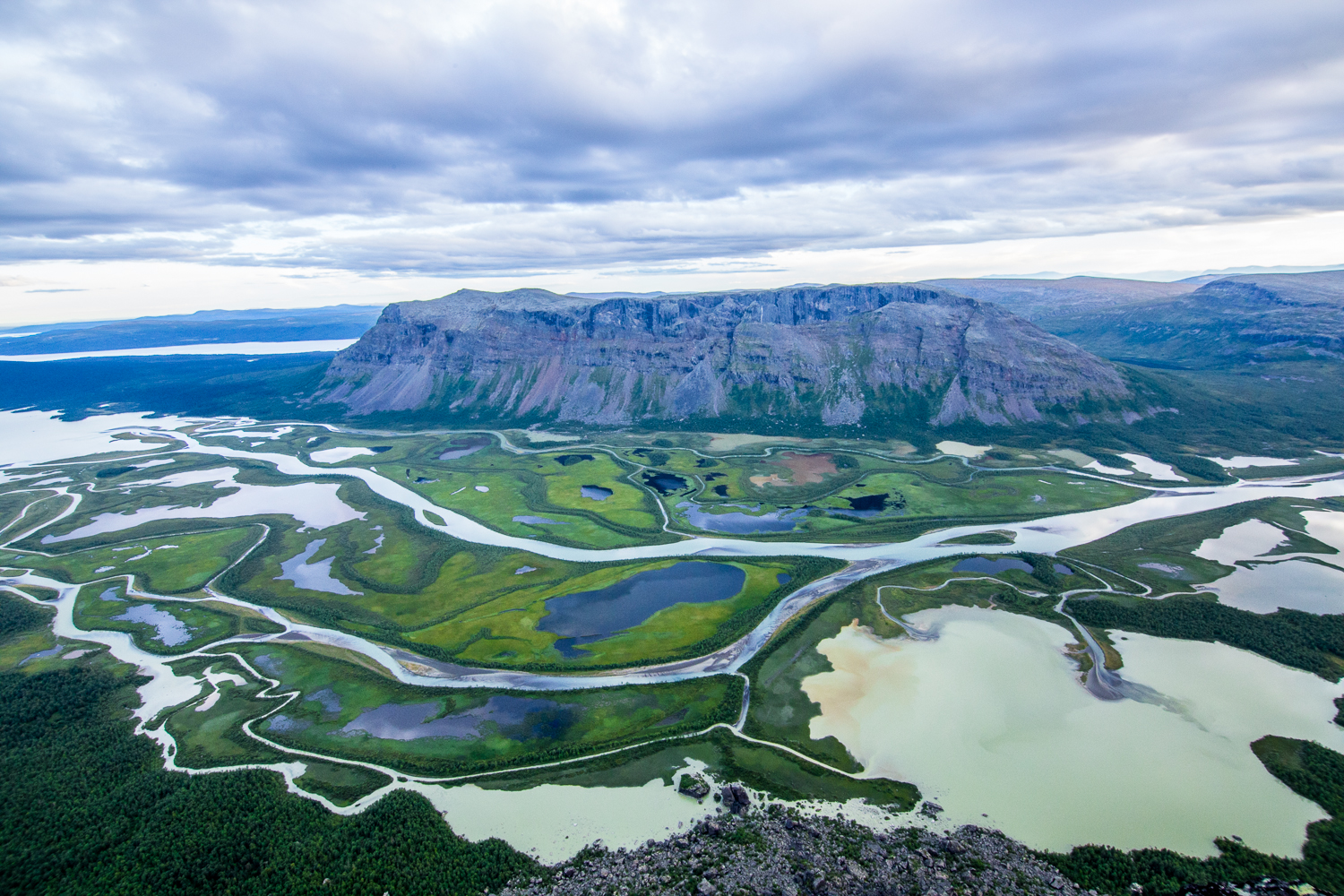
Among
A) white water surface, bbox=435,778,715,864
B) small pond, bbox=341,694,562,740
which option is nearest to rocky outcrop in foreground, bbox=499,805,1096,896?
white water surface, bbox=435,778,715,864

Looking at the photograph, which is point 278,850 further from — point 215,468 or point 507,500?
point 215,468

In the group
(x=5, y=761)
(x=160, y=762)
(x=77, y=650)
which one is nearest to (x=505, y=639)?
(x=160, y=762)

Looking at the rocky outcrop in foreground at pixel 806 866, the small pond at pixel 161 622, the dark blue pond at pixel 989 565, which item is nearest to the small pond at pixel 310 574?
the small pond at pixel 161 622

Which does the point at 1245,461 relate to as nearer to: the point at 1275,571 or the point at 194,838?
the point at 1275,571

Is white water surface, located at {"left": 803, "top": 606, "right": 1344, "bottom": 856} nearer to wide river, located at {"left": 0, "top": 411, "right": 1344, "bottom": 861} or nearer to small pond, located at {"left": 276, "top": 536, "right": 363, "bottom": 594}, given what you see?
wide river, located at {"left": 0, "top": 411, "right": 1344, "bottom": 861}

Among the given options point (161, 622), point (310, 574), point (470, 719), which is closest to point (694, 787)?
point (470, 719)
